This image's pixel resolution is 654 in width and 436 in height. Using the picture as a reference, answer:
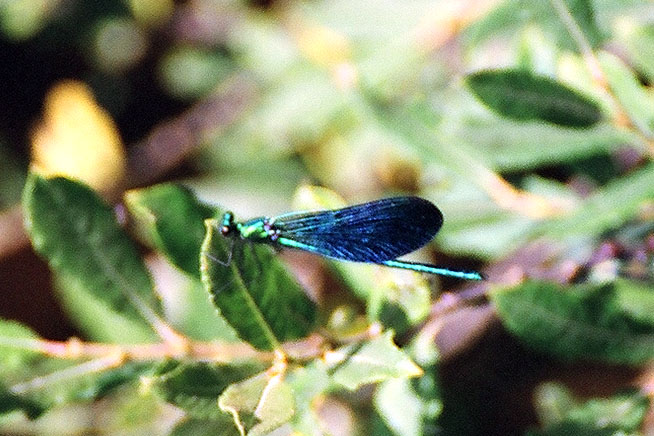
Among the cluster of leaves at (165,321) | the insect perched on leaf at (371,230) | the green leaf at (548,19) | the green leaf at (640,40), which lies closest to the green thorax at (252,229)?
the insect perched on leaf at (371,230)

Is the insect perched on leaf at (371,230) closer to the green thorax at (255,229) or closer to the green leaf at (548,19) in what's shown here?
the green thorax at (255,229)

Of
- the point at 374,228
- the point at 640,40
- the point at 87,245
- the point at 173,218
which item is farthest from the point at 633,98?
the point at 87,245

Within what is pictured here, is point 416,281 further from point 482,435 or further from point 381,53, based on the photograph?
point 381,53

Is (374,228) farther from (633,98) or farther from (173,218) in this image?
(633,98)

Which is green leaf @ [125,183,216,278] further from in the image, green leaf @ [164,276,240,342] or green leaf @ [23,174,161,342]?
green leaf @ [164,276,240,342]

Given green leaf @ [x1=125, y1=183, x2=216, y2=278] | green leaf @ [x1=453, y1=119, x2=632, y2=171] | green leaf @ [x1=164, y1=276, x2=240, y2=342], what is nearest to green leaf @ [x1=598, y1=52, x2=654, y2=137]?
green leaf @ [x1=453, y1=119, x2=632, y2=171]
